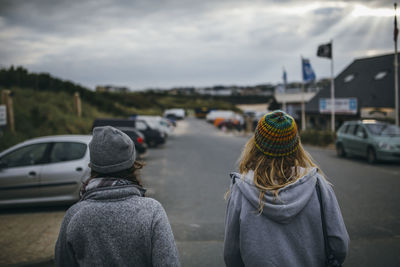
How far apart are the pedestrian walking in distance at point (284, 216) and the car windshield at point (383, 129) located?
1273 centimetres

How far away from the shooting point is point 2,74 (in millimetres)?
24891

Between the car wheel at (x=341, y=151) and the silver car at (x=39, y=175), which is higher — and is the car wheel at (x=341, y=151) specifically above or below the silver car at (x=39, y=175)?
below

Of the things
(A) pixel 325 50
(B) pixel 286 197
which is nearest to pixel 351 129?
(A) pixel 325 50

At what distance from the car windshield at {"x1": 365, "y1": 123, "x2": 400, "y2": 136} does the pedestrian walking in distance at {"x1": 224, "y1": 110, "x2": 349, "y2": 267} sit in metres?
12.7

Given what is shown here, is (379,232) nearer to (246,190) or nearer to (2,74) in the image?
(246,190)

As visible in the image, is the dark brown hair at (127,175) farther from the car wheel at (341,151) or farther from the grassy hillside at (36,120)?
the car wheel at (341,151)

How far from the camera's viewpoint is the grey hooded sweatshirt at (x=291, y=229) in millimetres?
1970

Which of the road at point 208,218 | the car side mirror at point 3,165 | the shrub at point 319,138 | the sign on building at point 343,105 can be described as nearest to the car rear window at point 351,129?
the road at point 208,218

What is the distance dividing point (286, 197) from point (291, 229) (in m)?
0.20

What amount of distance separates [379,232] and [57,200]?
6087 millimetres

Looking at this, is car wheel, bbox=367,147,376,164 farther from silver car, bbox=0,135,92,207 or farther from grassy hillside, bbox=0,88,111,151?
grassy hillside, bbox=0,88,111,151

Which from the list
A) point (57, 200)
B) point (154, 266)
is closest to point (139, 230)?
point (154, 266)

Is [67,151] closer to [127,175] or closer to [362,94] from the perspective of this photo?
[127,175]

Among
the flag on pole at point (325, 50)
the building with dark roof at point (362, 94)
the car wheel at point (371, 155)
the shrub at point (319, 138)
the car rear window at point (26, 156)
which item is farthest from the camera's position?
the building with dark roof at point (362, 94)
